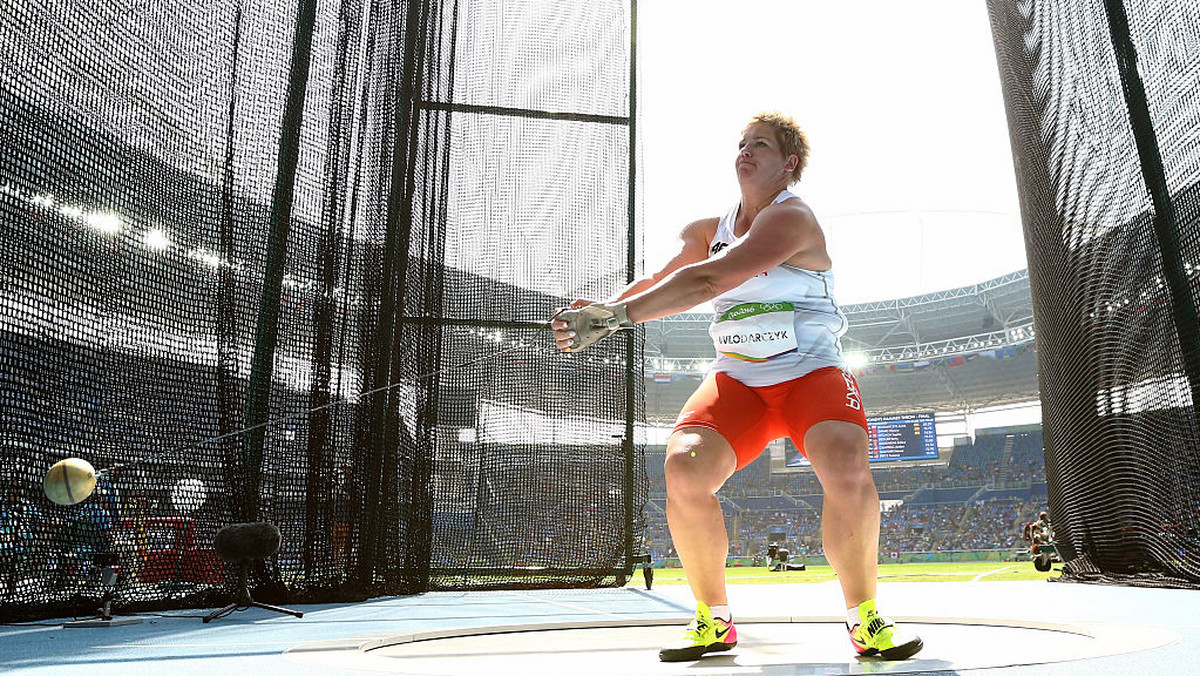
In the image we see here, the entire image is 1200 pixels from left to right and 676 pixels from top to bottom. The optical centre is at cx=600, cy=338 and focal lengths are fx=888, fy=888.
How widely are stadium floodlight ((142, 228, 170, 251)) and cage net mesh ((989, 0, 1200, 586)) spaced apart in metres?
5.87

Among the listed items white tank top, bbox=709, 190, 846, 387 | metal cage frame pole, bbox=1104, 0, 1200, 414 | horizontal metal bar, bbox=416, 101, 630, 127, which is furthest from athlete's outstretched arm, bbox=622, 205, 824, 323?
horizontal metal bar, bbox=416, 101, 630, 127

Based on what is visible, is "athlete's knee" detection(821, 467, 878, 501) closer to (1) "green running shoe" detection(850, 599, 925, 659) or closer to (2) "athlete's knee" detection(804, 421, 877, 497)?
(2) "athlete's knee" detection(804, 421, 877, 497)

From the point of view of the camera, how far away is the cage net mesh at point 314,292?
411 centimetres

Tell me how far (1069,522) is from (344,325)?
242 inches

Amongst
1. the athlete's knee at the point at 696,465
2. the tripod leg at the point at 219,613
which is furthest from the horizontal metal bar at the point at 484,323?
the athlete's knee at the point at 696,465

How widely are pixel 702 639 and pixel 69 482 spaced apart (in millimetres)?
2276

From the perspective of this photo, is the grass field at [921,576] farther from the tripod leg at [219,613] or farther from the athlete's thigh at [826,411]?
the athlete's thigh at [826,411]

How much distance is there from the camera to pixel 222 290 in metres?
5.02

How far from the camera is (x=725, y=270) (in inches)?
95.9

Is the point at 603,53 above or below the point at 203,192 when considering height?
above

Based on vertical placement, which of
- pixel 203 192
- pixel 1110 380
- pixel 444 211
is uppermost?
pixel 444 211

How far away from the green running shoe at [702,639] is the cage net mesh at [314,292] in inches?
42.3

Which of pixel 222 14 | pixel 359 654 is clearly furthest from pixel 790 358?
pixel 222 14

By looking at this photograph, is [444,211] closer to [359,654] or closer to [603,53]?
[603,53]
